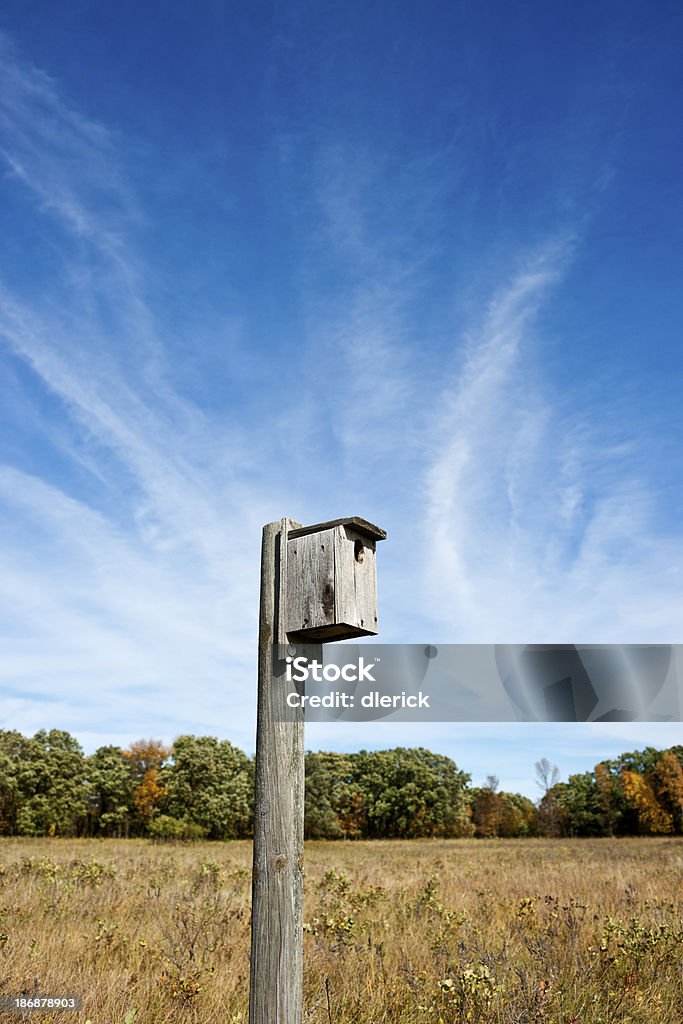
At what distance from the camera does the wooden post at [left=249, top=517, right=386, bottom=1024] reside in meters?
2.77

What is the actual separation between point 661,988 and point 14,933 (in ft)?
15.8

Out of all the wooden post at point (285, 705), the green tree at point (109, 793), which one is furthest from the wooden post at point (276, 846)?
the green tree at point (109, 793)

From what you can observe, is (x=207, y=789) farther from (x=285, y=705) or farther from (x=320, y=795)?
(x=285, y=705)

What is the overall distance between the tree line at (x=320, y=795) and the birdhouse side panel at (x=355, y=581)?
31.1 metres

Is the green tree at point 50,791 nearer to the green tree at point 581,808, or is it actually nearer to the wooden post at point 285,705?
the green tree at point 581,808

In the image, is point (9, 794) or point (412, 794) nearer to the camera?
point (9, 794)

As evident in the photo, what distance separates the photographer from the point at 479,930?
6.30 metres

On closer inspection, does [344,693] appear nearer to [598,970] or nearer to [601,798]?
[598,970]

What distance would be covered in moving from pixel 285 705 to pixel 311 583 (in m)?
0.54

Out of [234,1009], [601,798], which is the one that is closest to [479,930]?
[234,1009]

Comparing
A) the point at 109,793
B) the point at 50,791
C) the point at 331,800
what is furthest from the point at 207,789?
the point at 331,800

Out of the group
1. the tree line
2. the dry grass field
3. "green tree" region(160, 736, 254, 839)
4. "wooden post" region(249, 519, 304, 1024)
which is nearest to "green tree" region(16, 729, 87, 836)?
the tree line

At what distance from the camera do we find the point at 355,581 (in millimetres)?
3168

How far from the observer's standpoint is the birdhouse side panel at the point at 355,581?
3.04 metres
